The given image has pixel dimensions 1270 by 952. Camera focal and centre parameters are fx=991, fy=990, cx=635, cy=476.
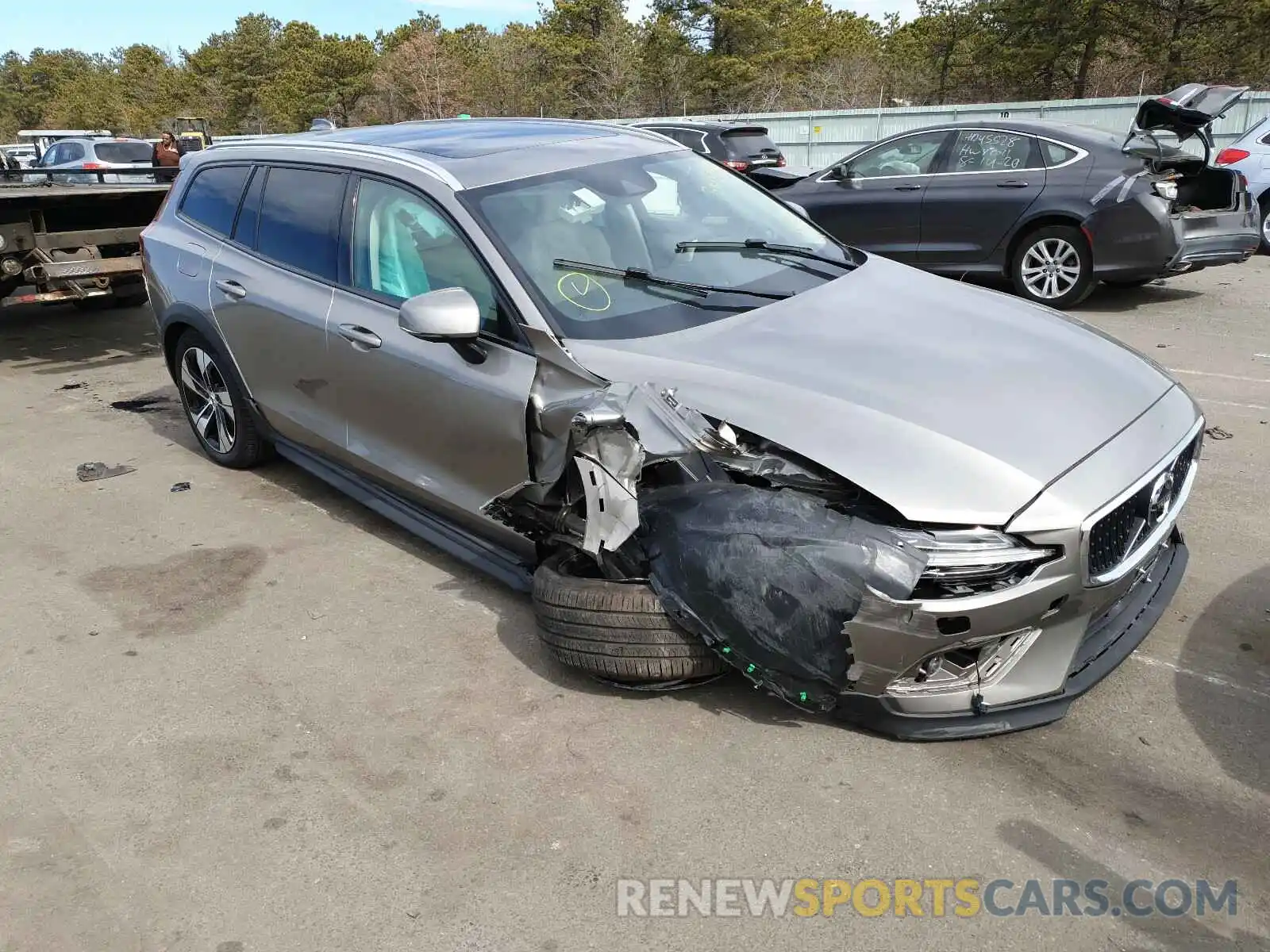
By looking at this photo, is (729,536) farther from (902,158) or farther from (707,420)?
(902,158)

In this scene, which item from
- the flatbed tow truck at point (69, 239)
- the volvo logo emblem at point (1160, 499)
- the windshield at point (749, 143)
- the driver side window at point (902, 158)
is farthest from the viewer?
the windshield at point (749, 143)

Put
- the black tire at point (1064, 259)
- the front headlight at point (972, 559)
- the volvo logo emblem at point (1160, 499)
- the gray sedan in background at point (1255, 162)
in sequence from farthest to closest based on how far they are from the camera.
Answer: the gray sedan in background at point (1255, 162) → the black tire at point (1064, 259) → the volvo logo emblem at point (1160, 499) → the front headlight at point (972, 559)

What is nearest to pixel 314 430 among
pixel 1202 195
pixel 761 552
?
pixel 761 552

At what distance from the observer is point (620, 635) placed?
3.15 meters

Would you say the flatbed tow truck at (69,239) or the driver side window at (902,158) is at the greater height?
the driver side window at (902,158)

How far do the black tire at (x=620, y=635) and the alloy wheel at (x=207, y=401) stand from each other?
2.96 metres

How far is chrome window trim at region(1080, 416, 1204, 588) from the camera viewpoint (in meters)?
2.69

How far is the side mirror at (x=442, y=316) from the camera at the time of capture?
3.44 m

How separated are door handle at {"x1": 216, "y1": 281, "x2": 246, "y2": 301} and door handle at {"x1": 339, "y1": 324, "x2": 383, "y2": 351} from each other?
1002 mm

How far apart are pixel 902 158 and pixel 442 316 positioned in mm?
7622

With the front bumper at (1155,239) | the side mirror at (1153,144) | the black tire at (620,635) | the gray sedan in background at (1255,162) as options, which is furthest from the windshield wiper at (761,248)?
the gray sedan in background at (1255,162)

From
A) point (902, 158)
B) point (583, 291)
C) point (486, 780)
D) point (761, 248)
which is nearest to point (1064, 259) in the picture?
point (902, 158)

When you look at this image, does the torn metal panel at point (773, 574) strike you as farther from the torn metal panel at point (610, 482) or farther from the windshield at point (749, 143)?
the windshield at point (749, 143)

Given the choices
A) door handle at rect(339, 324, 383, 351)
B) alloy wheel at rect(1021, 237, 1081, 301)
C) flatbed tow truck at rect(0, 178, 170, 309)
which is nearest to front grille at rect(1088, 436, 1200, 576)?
door handle at rect(339, 324, 383, 351)
